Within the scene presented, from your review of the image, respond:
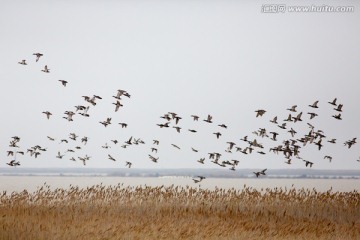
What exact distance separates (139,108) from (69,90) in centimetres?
138

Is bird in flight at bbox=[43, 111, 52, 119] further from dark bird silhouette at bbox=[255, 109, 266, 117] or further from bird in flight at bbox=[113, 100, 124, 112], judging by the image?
dark bird silhouette at bbox=[255, 109, 266, 117]

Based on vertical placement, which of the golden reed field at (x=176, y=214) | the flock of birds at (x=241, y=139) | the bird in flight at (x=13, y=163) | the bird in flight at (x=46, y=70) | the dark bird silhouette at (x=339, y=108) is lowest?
the golden reed field at (x=176, y=214)

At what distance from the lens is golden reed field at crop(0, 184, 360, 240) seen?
333 inches

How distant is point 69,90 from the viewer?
10.6 meters

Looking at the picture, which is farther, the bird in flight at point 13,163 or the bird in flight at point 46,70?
the bird in flight at point 46,70

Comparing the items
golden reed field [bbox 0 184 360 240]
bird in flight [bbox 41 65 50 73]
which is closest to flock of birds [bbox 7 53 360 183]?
bird in flight [bbox 41 65 50 73]

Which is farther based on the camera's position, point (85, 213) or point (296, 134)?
point (296, 134)

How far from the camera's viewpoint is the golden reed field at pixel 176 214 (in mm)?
8461

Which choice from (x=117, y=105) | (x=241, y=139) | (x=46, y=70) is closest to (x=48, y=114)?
(x=46, y=70)

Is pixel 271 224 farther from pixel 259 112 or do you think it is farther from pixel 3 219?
pixel 3 219

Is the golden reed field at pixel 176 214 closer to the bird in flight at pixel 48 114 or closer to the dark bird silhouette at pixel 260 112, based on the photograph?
the bird in flight at pixel 48 114

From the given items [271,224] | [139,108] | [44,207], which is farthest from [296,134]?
[44,207]

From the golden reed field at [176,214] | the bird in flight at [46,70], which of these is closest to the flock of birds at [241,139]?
the bird in flight at [46,70]

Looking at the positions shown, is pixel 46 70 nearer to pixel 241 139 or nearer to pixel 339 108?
pixel 241 139
